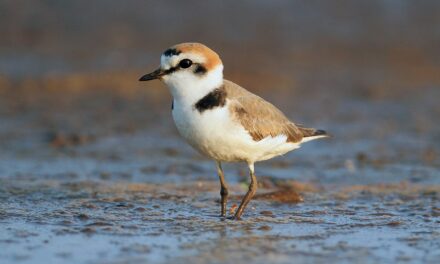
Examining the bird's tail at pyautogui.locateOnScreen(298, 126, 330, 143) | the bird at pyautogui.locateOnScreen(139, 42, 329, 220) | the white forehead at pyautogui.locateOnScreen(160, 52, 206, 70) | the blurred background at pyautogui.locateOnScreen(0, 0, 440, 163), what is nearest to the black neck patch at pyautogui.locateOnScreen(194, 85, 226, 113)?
the bird at pyautogui.locateOnScreen(139, 42, 329, 220)

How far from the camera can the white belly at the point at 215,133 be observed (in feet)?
24.1

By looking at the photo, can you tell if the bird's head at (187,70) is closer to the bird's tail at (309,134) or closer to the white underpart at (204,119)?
the white underpart at (204,119)

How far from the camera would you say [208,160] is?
1077cm

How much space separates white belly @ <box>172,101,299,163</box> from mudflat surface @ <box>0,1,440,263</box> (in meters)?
0.62

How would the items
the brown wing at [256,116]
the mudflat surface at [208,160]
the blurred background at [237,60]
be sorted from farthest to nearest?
the blurred background at [237,60] < the brown wing at [256,116] < the mudflat surface at [208,160]

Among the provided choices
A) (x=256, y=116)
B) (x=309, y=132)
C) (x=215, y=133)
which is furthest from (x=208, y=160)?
(x=215, y=133)

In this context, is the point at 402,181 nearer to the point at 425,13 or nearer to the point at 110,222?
the point at 110,222

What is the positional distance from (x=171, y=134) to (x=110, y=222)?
14.0 ft

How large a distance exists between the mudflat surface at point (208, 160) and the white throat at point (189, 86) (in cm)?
107

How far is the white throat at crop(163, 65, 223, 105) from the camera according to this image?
7.38m

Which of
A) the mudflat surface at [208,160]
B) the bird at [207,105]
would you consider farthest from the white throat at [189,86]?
the mudflat surface at [208,160]

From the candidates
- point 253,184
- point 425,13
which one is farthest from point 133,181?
point 425,13

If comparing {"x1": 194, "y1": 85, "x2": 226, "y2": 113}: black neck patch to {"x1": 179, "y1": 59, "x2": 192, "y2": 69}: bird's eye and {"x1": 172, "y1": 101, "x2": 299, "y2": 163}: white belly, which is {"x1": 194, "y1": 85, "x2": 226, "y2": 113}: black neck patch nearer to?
{"x1": 172, "y1": 101, "x2": 299, "y2": 163}: white belly

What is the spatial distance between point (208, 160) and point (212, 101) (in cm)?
342
